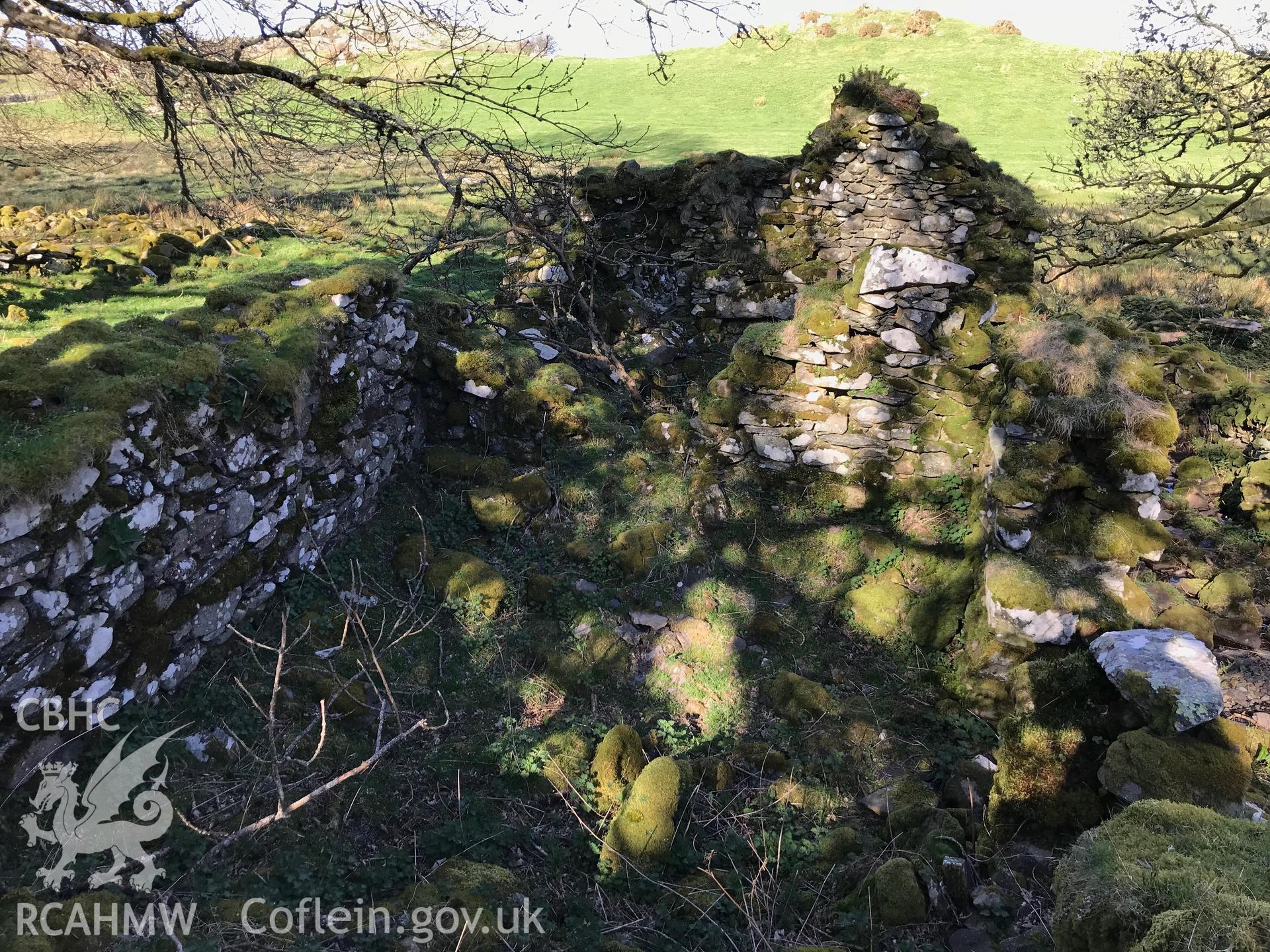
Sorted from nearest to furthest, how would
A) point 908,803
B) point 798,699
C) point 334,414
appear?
point 908,803, point 798,699, point 334,414

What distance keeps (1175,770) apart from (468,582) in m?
4.80

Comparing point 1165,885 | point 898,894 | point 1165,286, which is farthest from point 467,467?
point 1165,286

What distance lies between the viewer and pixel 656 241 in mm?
10727

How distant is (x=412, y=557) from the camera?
585cm

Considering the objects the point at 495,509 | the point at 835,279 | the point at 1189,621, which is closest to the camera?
the point at 1189,621

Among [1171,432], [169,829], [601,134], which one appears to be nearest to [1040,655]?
[1171,432]

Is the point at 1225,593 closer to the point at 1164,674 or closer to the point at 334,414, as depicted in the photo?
the point at 1164,674

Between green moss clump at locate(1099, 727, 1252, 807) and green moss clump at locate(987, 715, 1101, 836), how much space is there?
0.26 m

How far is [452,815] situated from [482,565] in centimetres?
217

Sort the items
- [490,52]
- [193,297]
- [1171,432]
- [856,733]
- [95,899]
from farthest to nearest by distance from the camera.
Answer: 1. [193,297]
2. [1171,432]
3. [856,733]
4. [490,52]
5. [95,899]

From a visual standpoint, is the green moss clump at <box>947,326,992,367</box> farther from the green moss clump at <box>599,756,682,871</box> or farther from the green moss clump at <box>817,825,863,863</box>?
the green moss clump at <box>599,756,682,871</box>

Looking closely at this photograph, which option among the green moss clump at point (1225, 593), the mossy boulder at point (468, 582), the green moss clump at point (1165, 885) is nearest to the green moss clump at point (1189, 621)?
the green moss clump at point (1225, 593)

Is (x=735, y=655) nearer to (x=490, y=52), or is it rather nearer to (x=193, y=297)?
(x=490, y=52)

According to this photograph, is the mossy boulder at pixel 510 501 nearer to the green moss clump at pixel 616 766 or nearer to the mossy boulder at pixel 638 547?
the mossy boulder at pixel 638 547
